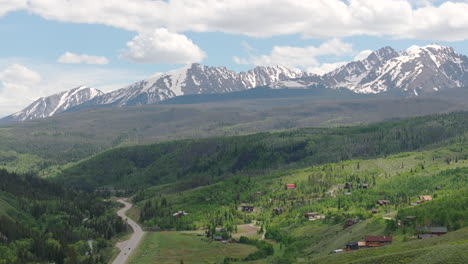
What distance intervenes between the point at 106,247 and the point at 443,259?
125 metres

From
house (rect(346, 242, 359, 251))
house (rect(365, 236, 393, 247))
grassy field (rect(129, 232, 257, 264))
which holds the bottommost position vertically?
grassy field (rect(129, 232, 257, 264))

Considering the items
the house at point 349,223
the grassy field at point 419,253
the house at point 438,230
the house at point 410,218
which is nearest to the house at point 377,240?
the grassy field at point 419,253

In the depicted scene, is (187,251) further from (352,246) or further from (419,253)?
(419,253)

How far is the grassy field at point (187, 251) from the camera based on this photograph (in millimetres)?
171500

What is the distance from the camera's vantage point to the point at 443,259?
102375 millimetres

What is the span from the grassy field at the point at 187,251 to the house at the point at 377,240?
1648 inches

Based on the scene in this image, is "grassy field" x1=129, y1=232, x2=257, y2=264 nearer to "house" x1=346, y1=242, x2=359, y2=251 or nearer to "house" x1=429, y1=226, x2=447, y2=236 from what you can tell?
"house" x1=346, y1=242, x2=359, y2=251

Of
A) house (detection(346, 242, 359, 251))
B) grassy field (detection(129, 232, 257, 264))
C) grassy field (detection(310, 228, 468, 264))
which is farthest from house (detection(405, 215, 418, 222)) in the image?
grassy field (detection(129, 232, 257, 264))

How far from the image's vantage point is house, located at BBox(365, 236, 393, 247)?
143m

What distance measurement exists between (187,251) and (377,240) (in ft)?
208

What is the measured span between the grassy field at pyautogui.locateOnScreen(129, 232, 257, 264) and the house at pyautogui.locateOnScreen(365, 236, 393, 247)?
137 feet

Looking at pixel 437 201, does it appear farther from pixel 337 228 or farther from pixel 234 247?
pixel 234 247

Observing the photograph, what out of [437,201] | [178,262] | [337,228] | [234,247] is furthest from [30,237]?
[437,201]

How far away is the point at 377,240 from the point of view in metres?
145
